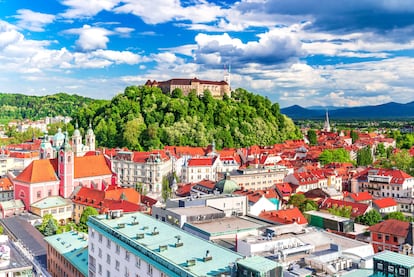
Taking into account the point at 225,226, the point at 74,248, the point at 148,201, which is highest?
the point at 225,226

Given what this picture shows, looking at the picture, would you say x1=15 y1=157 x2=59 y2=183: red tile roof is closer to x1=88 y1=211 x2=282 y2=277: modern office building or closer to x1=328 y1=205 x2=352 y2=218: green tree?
x1=88 y1=211 x2=282 y2=277: modern office building

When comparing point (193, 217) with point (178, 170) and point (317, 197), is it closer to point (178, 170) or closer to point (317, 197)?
point (317, 197)

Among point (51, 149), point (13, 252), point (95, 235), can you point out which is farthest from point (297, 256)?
point (51, 149)

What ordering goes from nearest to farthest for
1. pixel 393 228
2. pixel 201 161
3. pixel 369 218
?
pixel 393 228, pixel 369 218, pixel 201 161

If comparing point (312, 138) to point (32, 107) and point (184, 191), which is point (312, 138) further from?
point (32, 107)

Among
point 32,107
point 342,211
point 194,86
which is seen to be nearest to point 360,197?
point 342,211

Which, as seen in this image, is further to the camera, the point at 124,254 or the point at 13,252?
the point at 13,252

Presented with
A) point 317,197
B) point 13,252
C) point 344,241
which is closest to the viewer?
point 344,241
